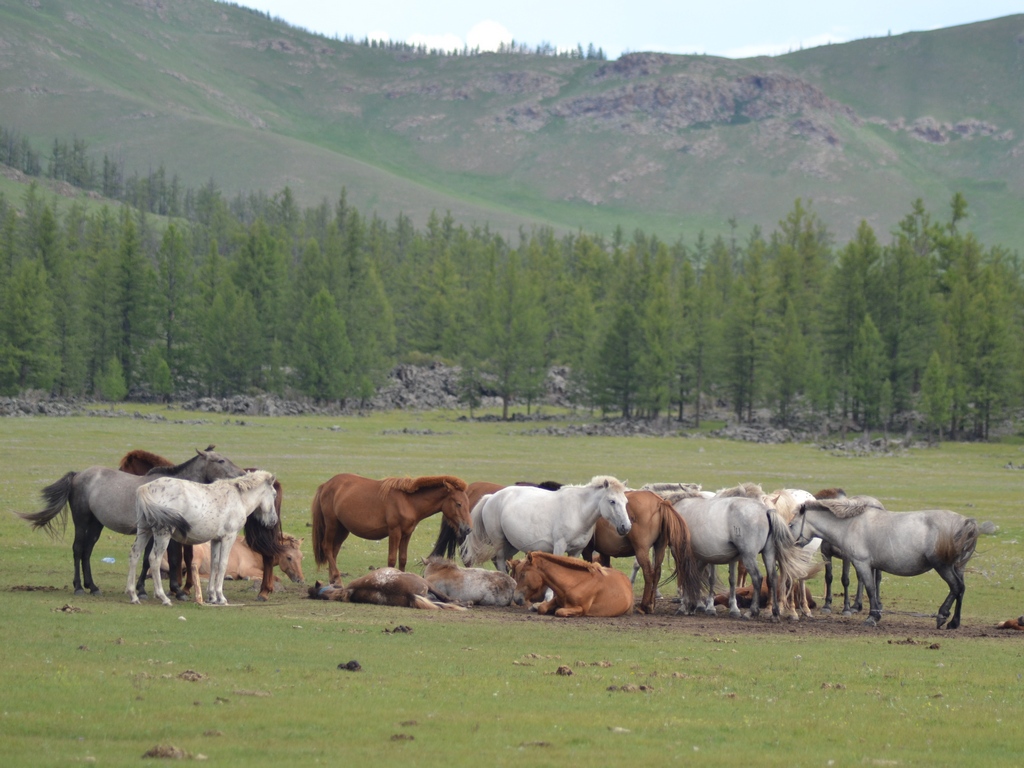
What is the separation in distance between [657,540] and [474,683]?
7.31m

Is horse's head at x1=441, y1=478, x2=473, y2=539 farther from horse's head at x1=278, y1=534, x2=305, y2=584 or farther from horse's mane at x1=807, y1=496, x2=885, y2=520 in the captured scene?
horse's mane at x1=807, y1=496, x2=885, y2=520

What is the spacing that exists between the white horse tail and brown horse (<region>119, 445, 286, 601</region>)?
305 cm

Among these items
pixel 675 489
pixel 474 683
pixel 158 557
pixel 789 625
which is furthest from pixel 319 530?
pixel 474 683

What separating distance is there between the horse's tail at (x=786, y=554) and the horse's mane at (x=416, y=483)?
4994 mm

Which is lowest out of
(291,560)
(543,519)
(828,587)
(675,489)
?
(828,587)

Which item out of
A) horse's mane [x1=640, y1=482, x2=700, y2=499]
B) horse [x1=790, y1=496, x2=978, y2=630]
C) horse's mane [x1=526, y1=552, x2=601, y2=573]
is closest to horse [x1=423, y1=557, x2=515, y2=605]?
horse's mane [x1=526, y1=552, x2=601, y2=573]

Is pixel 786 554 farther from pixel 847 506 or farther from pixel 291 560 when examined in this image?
pixel 291 560

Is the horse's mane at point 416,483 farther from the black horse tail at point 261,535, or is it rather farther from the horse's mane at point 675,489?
the horse's mane at point 675,489

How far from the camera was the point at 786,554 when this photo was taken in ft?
Result: 53.9

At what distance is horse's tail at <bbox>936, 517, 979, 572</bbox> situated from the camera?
51.0ft

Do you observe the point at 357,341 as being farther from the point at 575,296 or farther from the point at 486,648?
the point at 486,648

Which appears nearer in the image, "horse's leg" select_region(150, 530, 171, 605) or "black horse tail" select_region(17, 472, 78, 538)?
"horse's leg" select_region(150, 530, 171, 605)

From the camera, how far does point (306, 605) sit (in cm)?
1527

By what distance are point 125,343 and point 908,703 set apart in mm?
82966
